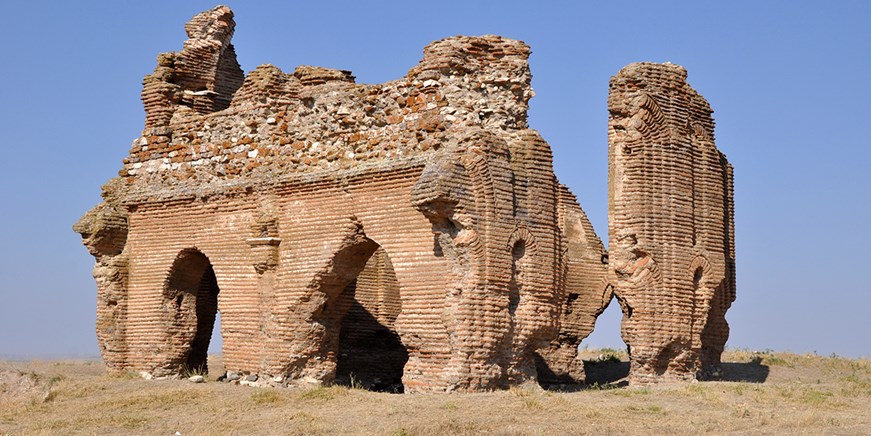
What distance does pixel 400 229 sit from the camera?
17.7m

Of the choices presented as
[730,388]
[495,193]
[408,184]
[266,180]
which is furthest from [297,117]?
[730,388]

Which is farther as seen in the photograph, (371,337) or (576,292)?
(371,337)

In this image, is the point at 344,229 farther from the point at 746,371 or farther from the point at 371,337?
the point at 746,371

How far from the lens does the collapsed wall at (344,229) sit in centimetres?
1706

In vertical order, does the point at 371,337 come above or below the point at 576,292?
below

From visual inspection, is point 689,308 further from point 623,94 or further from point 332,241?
point 332,241

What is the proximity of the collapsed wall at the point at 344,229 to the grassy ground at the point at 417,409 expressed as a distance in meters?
0.96

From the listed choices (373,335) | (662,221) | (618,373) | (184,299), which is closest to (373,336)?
(373,335)

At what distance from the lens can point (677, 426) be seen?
15.0m

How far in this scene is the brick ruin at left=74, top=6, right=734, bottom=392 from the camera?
17.2 metres

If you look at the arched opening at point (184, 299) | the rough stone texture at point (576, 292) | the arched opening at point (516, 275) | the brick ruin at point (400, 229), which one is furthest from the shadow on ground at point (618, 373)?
the arched opening at point (184, 299)

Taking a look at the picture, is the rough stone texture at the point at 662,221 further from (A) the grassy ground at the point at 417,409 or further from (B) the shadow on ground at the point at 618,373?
(B) the shadow on ground at the point at 618,373

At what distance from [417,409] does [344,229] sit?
364 cm

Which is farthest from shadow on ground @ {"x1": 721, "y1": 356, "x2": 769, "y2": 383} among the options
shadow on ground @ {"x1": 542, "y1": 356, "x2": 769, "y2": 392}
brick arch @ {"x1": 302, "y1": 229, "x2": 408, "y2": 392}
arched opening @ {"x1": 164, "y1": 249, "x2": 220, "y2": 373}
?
arched opening @ {"x1": 164, "y1": 249, "x2": 220, "y2": 373}
